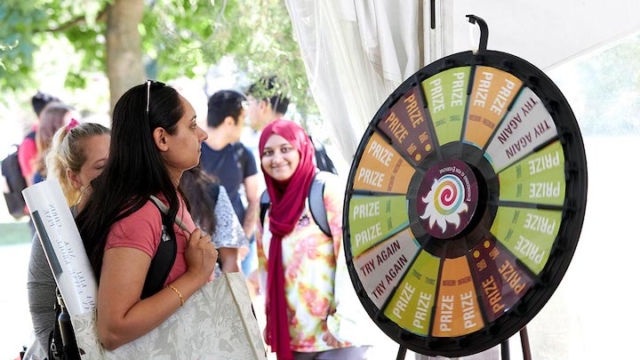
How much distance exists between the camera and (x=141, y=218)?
185cm

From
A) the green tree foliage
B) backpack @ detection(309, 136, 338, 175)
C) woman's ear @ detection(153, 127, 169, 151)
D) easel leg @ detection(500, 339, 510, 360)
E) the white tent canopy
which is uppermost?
the green tree foliage

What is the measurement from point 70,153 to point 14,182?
12.2 ft

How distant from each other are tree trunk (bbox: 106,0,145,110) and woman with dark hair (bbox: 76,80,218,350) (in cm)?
459

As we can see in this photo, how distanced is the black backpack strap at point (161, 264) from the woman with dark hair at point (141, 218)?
1 cm

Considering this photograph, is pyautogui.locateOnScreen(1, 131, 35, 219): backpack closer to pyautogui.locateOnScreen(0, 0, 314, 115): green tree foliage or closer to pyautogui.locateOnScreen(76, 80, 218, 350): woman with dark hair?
pyautogui.locateOnScreen(0, 0, 314, 115): green tree foliage

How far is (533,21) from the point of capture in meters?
2.47

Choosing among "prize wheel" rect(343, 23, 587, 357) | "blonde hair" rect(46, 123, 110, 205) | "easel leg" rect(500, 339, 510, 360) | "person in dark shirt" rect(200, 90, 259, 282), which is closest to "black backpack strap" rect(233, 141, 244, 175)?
"person in dark shirt" rect(200, 90, 259, 282)

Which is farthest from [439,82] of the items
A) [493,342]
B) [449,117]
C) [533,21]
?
[493,342]

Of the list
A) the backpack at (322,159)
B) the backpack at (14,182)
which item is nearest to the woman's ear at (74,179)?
the backpack at (322,159)

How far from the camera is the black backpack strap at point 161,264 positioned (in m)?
1.88

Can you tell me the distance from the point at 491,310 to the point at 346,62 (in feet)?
3.78

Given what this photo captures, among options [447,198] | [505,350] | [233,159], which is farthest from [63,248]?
[233,159]

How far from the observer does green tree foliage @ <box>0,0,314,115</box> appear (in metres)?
4.88

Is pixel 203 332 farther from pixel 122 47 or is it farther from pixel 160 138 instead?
pixel 122 47
